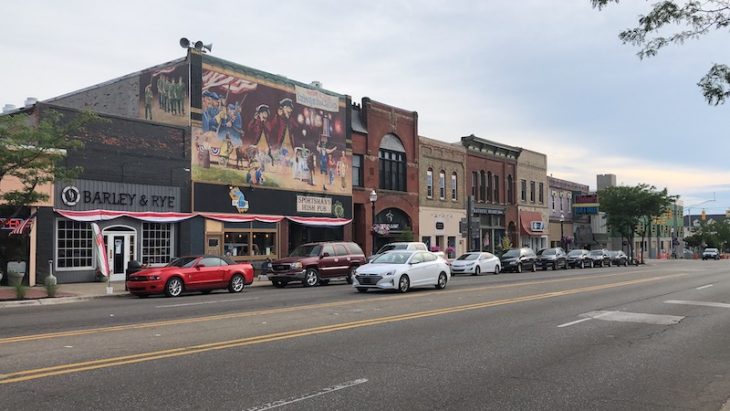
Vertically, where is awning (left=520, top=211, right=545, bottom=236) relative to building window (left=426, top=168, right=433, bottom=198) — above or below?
below

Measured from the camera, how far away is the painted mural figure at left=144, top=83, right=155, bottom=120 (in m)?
29.8

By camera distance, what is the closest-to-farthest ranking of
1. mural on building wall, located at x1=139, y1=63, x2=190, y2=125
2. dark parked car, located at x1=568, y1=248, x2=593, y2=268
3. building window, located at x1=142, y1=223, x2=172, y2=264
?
building window, located at x1=142, y1=223, x2=172, y2=264 → mural on building wall, located at x1=139, y1=63, x2=190, y2=125 → dark parked car, located at x1=568, y1=248, x2=593, y2=268

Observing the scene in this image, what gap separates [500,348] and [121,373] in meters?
5.36

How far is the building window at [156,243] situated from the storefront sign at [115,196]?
0.83 meters

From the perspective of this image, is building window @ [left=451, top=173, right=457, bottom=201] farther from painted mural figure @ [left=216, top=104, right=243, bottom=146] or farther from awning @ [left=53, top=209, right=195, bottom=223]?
awning @ [left=53, top=209, right=195, bottom=223]

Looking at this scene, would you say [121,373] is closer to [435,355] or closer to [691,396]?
[435,355]

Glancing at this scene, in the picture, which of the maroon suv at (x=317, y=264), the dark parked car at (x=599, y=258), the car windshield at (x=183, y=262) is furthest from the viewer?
the dark parked car at (x=599, y=258)

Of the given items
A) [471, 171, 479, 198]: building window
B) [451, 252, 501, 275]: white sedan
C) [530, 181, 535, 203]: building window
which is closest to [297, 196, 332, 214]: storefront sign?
[451, 252, 501, 275]: white sedan

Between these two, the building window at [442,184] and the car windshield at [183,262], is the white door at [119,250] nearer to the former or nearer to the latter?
the car windshield at [183,262]

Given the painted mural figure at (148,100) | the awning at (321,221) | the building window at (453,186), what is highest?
the painted mural figure at (148,100)

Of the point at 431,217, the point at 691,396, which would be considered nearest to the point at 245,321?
the point at 691,396

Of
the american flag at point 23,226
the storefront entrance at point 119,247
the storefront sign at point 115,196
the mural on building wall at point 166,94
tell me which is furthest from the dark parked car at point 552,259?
the american flag at point 23,226

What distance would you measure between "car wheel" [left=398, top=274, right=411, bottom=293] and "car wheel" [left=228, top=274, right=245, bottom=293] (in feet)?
19.1

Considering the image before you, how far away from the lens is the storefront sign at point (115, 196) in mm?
24297
